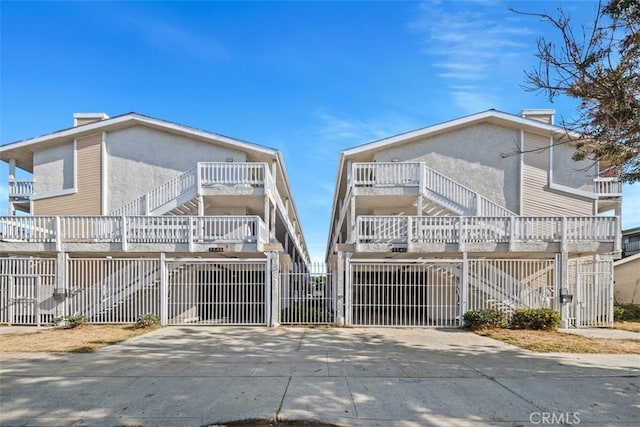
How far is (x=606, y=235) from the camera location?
12508 millimetres

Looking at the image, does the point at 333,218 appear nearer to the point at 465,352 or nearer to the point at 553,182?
the point at 553,182

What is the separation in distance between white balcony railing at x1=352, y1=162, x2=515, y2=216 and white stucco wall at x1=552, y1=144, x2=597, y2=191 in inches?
160

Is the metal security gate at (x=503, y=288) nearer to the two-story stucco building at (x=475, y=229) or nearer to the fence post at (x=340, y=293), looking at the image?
the two-story stucco building at (x=475, y=229)

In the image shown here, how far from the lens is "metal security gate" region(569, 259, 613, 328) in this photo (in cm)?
1299

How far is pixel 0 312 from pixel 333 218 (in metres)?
20.6

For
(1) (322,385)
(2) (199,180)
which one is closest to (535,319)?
(1) (322,385)

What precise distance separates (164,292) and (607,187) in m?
19.5

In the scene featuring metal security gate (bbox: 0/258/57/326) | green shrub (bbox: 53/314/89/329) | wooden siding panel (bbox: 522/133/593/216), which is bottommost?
green shrub (bbox: 53/314/89/329)

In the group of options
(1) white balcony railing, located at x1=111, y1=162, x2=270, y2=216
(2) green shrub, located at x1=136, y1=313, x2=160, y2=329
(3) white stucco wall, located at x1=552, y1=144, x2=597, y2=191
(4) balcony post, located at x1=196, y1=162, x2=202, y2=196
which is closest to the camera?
(2) green shrub, located at x1=136, y1=313, x2=160, y2=329

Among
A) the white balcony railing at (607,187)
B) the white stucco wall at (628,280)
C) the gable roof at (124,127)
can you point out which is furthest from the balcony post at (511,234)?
the gable roof at (124,127)

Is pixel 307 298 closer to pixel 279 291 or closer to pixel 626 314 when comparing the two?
pixel 279 291

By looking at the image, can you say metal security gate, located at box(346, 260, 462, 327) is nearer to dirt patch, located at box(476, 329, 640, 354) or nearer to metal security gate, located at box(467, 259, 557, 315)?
metal security gate, located at box(467, 259, 557, 315)

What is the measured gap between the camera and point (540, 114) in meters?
19.2

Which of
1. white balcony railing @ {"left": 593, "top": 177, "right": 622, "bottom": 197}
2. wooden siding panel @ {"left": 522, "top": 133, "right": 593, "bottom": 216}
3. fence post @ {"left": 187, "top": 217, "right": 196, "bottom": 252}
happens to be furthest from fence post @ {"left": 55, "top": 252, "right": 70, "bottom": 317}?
white balcony railing @ {"left": 593, "top": 177, "right": 622, "bottom": 197}
